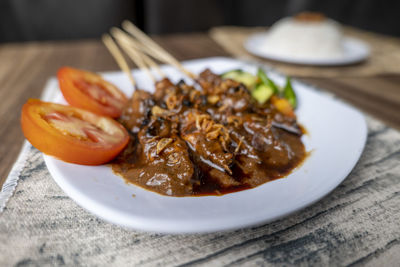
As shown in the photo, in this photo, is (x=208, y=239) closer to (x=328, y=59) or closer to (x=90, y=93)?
(x=90, y=93)

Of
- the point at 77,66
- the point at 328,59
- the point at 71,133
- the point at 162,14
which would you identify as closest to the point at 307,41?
the point at 328,59

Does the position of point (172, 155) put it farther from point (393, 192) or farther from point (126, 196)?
point (393, 192)

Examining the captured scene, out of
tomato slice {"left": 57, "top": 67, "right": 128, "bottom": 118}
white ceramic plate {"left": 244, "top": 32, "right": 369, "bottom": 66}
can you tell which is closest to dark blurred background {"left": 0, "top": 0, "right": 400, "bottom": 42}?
white ceramic plate {"left": 244, "top": 32, "right": 369, "bottom": 66}

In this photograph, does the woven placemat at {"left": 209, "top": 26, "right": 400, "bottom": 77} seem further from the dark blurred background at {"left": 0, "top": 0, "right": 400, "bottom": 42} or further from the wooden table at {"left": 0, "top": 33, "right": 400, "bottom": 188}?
the dark blurred background at {"left": 0, "top": 0, "right": 400, "bottom": 42}

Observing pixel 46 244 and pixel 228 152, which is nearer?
pixel 46 244

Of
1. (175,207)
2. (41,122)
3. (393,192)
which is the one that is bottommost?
(393,192)

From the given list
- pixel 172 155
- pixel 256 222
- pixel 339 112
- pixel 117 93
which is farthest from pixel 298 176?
pixel 117 93

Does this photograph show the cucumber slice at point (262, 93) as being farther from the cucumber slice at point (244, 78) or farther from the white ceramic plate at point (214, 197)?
the white ceramic plate at point (214, 197)
